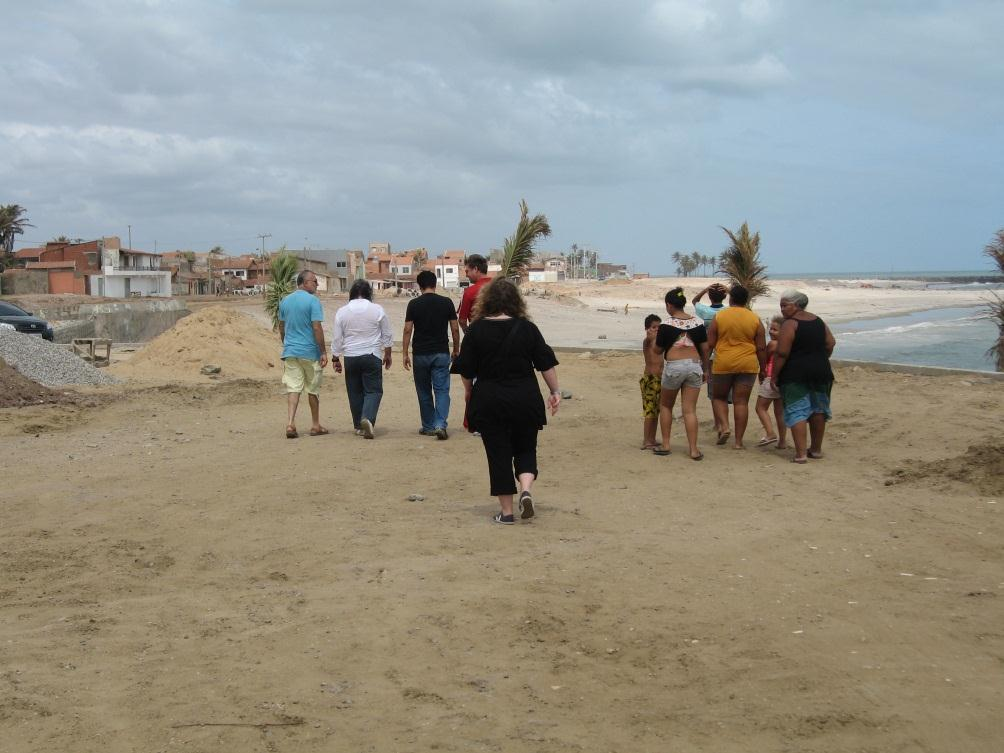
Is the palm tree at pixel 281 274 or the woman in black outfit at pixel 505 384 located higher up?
the palm tree at pixel 281 274

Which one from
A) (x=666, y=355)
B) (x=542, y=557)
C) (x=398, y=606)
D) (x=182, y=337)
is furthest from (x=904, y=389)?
(x=182, y=337)

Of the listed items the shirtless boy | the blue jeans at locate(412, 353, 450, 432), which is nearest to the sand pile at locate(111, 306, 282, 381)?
Answer: the blue jeans at locate(412, 353, 450, 432)

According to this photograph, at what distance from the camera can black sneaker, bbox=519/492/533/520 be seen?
22.1 ft

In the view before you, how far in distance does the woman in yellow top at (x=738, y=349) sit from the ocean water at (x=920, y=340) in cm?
1124

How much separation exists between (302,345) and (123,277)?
240 ft

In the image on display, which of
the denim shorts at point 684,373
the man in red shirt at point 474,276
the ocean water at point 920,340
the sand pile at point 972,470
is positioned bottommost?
the ocean water at point 920,340

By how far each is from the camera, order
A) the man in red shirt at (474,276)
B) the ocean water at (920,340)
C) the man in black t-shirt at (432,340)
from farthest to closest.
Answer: the ocean water at (920,340) → the man in black t-shirt at (432,340) → the man in red shirt at (474,276)

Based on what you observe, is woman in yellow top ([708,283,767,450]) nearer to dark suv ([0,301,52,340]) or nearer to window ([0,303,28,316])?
dark suv ([0,301,52,340])

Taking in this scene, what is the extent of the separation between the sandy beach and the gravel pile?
6082mm

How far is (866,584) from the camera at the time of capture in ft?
17.6

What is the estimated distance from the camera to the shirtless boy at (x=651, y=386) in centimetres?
975

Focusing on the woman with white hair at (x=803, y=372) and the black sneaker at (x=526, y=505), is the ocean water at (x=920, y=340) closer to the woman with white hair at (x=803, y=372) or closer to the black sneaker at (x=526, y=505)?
the woman with white hair at (x=803, y=372)

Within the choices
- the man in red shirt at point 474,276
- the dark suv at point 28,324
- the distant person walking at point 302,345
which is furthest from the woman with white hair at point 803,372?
the dark suv at point 28,324

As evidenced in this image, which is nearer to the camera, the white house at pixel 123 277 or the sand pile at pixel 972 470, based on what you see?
the sand pile at pixel 972 470
